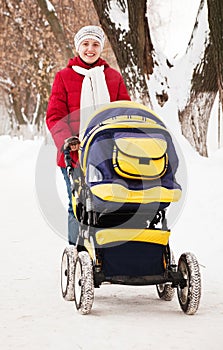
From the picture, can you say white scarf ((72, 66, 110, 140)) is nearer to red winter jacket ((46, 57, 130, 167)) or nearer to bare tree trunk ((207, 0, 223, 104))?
red winter jacket ((46, 57, 130, 167))

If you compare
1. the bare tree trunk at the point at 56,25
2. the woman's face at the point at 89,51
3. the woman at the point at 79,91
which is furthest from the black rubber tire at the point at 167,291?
the bare tree trunk at the point at 56,25

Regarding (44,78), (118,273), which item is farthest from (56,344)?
(44,78)

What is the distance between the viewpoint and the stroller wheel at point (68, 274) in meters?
4.75

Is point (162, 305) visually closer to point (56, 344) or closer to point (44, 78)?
point (56, 344)

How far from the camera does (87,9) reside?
2453 cm

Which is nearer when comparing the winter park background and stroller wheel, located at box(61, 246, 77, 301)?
the winter park background

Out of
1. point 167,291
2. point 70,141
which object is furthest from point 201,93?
point 167,291

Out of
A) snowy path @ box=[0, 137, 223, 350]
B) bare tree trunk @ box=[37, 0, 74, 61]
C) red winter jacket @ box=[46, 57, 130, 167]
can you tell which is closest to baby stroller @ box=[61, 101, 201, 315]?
snowy path @ box=[0, 137, 223, 350]

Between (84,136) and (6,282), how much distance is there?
1.54 m

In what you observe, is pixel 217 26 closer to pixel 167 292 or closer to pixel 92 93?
pixel 92 93

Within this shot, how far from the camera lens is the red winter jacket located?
5289 mm

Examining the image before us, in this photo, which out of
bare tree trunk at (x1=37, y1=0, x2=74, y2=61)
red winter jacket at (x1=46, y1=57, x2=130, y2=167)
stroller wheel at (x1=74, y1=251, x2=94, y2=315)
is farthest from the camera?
bare tree trunk at (x1=37, y1=0, x2=74, y2=61)

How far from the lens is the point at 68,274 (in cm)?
477

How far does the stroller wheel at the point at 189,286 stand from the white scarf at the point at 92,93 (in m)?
1.47
